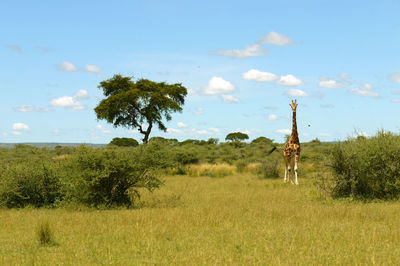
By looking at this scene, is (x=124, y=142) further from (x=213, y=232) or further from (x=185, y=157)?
(x=213, y=232)

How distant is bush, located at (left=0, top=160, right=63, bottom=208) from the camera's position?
15023mm

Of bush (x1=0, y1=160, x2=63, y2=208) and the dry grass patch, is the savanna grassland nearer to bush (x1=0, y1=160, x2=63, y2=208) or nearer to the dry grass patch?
bush (x1=0, y1=160, x2=63, y2=208)

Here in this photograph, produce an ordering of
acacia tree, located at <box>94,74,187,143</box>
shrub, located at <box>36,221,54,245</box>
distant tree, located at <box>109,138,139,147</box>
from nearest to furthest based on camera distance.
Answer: shrub, located at <box>36,221,54,245</box> < acacia tree, located at <box>94,74,187,143</box> < distant tree, located at <box>109,138,139,147</box>

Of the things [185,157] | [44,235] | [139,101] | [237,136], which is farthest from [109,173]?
[237,136]

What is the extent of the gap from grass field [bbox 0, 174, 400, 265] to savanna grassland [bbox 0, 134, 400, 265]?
2 cm

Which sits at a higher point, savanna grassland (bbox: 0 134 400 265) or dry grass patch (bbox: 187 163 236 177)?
dry grass patch (bbox: 187 163 236 177)

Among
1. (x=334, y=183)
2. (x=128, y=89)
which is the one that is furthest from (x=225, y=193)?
(x=128, y=89)

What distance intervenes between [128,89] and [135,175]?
37.2m

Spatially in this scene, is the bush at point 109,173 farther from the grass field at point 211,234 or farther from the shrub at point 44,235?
the shrub at point 44,235

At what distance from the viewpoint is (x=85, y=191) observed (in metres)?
13.9

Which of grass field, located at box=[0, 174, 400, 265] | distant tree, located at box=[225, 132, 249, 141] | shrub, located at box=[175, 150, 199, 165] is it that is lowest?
grass field, located at box=[0, 174, 400, 265]

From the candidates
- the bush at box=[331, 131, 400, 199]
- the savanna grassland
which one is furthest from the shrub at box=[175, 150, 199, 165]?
the bush at box=[331, 131, 400, 199]

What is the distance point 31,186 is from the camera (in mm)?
15156

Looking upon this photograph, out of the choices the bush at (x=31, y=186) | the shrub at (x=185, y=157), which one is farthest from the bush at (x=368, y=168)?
the shrub at (x=185, y=157)
